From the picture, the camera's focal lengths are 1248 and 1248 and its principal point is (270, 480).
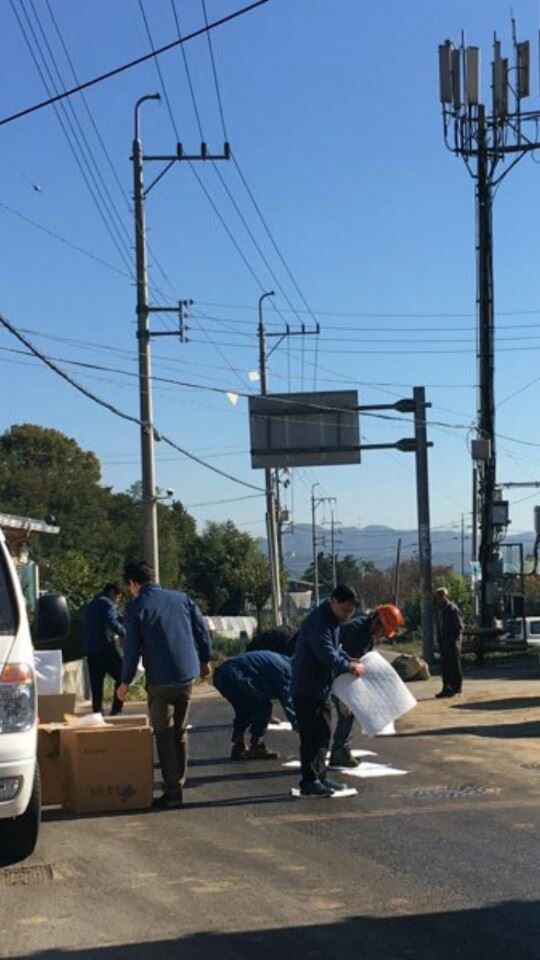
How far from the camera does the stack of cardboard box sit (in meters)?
9.06

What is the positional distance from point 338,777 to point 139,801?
6.69ft

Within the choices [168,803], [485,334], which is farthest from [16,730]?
[485,334]

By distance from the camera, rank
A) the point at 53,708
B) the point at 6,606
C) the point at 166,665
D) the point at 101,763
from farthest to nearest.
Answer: the point at 53,708 → the point at 166,665 → the point at 101,763 → the point at 6,606

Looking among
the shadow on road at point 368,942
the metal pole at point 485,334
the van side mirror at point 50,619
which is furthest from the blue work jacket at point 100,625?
the metal pole at point 485,334

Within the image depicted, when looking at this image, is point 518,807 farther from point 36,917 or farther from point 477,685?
point 477,685

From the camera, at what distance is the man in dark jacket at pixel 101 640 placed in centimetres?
1493

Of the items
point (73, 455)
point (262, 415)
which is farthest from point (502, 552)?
point (73, 455)

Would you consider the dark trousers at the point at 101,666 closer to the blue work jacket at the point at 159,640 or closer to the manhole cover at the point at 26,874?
the blue work jacket at the point at 159,640

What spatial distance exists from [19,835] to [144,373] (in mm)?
21634

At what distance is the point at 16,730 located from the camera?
6.99 meters

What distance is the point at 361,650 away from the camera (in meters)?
11.0

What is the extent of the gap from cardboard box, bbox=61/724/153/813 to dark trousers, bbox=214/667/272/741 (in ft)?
7.64

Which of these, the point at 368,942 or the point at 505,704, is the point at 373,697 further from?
the point at 505,704

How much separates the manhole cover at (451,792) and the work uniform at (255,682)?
1922 mm
